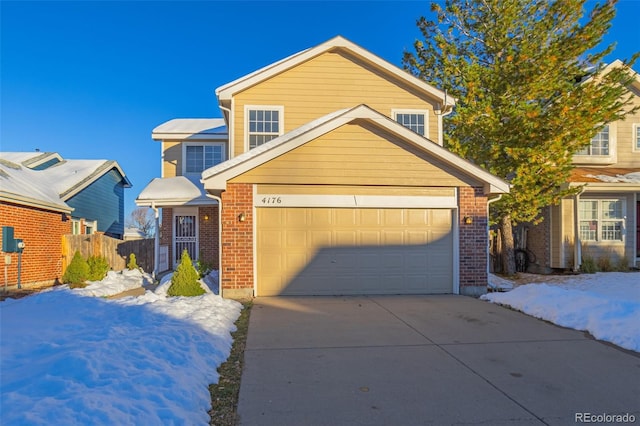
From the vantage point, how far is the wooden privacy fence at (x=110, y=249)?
42.2 ft

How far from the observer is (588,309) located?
6734mm

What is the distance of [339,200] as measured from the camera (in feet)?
29.5

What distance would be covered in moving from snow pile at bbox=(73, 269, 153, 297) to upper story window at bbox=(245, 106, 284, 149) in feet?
18.2

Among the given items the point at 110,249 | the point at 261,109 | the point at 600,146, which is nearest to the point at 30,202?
the point at 110,249

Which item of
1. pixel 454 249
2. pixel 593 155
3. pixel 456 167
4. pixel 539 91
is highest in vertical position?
pixel 539 91

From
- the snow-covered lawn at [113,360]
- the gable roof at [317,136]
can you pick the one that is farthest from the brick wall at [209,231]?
the snow-covered lawn at [113,360]

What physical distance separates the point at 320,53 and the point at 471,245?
721 centimetres

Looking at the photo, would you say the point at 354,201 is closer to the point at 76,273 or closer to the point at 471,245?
the point at 471,245

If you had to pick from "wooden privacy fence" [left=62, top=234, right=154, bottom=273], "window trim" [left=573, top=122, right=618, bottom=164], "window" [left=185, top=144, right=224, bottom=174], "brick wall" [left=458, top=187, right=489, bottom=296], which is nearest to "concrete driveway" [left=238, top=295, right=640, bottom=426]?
"brick wall" [left=458, top=187, right=489, bottom=296]

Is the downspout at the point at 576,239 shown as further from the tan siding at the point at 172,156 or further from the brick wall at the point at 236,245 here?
the tan siding at the point at 172,156

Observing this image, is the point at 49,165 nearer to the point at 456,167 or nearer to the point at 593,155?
the point at 456,167

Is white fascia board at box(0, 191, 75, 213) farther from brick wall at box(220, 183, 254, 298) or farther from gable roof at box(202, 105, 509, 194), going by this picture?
brick wall at box(220, 183, 254, 298)

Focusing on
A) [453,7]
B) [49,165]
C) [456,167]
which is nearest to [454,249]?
[456,167]

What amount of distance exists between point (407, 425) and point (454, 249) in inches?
262
